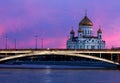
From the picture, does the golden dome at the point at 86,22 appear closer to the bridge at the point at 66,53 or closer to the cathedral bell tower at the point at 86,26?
the cathedral bell tower at the point at 86,26

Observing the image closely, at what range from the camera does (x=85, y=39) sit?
156m

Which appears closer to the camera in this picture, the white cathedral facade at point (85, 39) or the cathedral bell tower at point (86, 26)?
the white cathedral facade at point (85, 39)

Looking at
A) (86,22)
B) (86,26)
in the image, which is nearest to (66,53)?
(86,22)

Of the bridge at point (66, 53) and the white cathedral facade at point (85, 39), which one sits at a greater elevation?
the white cathedral facade at point (85, 39)

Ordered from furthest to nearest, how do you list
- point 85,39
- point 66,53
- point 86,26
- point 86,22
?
point 86,26
point 86,22
point 85,39
point 66,53

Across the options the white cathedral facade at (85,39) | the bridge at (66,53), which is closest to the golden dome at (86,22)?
the white cathedral facade at (85,39)

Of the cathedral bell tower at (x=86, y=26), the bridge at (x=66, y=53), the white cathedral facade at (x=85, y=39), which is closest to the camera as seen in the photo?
the bridge at (x=66, y=53)

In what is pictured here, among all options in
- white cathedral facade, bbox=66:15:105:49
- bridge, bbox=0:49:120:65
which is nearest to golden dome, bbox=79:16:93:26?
white cathedral facade, bbox=66:15:105:49

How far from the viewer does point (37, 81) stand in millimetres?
67875

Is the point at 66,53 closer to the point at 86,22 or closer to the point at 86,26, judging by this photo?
the point at 86,22

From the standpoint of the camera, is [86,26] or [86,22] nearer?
[86,22]

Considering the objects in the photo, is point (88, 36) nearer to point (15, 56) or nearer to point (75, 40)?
point (75, 40)

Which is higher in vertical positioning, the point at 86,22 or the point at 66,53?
the point at 86,22

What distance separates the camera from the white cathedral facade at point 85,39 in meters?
154
